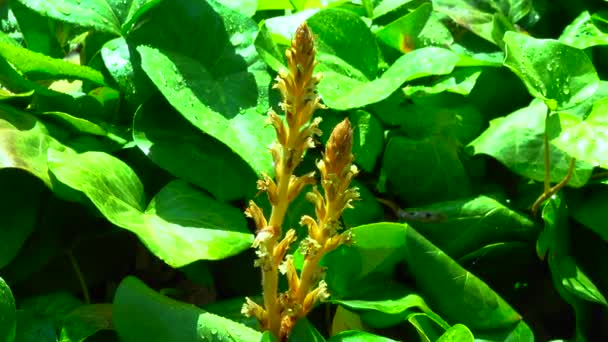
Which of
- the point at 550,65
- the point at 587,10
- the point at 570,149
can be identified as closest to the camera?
the point at 570,149

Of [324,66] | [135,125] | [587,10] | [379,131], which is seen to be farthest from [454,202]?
[587,10]

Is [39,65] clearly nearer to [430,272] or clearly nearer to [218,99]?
[218,99]

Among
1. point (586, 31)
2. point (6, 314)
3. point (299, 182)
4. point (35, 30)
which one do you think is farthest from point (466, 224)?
point (35, 30)

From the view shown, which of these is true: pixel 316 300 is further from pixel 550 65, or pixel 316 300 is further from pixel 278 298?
pixel 550 65

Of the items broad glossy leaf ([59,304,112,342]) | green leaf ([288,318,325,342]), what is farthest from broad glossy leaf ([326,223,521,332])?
broad glossy leaf ([59,304,112,342])

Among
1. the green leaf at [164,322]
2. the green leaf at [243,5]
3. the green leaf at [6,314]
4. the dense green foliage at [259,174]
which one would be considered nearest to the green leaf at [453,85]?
the dense green foliage at [259,174]

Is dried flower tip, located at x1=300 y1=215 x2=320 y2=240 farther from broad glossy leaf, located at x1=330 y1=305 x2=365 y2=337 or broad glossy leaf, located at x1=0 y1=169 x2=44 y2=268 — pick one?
broad glossy leaf, located at x1=0 y1=169 x2=44 y2=268
